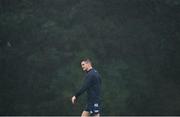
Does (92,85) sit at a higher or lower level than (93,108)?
higher

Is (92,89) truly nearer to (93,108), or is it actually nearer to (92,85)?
(92,85)

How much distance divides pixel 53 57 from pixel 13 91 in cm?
187

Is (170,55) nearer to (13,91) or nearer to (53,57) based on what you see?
(53,57)

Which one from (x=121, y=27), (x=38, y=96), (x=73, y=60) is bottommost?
(x=38, y=96)

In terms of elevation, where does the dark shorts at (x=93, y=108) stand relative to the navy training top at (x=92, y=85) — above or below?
below

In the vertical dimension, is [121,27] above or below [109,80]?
above

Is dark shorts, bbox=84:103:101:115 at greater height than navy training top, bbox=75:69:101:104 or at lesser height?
lesser

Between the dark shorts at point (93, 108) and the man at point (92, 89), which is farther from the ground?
the man at point (92, 89)

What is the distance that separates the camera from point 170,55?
1883 centimetres

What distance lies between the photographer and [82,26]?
62.3 feet

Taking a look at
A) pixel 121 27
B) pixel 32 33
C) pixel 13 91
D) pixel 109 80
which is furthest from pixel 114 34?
pixel 13 91

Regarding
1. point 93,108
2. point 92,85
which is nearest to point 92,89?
point 92,85

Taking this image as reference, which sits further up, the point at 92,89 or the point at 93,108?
the point at 92,89

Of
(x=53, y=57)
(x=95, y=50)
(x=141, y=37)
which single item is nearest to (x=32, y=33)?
(x=53, y=57)
